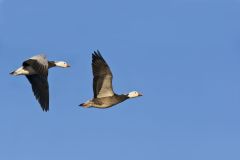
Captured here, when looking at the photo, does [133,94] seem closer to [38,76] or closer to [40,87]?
[40,87]

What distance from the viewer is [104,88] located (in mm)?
31969

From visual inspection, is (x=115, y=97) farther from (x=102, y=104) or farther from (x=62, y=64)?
(x=62, y=64)

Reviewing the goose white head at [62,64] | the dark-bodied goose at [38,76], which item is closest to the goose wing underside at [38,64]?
the dark-bodied goose at [38,76]

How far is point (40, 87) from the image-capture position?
31969 millimetres

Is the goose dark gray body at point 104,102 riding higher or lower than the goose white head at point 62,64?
lower

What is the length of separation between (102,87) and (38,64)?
2468 millimetres

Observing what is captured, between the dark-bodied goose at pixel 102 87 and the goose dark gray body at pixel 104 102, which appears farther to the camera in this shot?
the goose dark gray body at pixel 104 102

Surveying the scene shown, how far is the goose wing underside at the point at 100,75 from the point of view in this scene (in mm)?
31391

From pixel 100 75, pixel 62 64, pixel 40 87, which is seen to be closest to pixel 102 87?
pixel 100 75

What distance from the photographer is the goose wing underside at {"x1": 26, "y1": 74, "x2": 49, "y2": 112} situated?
3188 centimetres

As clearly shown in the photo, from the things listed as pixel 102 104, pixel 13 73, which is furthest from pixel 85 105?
pixel 13 73

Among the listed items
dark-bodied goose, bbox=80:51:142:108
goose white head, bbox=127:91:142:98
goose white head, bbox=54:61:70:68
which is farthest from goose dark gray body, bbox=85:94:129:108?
goose white head, bbox=54:61:70:68

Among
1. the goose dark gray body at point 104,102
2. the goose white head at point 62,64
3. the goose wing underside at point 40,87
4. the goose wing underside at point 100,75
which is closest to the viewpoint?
the goose wing underside at point 100,75

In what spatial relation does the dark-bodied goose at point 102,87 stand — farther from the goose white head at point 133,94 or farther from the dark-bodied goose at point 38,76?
the dark-bodied goose at point 38,76
